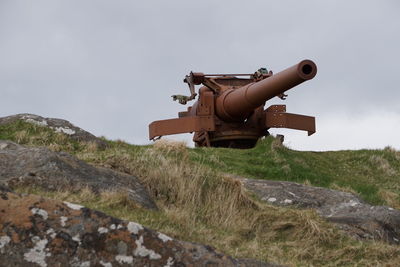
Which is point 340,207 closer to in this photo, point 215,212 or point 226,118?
point 215,212

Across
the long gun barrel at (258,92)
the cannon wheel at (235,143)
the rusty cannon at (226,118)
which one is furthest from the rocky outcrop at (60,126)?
the cannon wheel at (235,143)

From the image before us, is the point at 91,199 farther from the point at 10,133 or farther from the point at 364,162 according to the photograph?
the point at 364,162

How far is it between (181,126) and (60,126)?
18.3ft

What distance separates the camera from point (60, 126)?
10.8 meters

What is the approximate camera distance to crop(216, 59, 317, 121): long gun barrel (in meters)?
11.2

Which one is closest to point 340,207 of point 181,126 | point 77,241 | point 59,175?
point 59,175

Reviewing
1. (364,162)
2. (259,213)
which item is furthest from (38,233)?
(364,162)

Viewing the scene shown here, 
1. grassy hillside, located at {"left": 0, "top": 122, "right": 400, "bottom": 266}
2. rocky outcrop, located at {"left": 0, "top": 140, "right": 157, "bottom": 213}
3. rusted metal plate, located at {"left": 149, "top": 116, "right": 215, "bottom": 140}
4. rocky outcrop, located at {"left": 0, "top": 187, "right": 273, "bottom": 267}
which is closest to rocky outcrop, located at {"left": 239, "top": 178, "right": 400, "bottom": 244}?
grassy hillside, located at {"left": 0, "top": 122, "right": 400, "bottom": 266}

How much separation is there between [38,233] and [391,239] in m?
4.89

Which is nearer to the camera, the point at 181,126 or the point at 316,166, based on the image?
the point at 316,166

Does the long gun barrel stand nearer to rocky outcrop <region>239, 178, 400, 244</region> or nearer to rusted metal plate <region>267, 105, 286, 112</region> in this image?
rusted metal plate <region>267, 105, 286, 112</region>

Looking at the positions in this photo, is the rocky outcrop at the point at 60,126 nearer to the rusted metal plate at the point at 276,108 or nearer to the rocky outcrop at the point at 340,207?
the rocky outcrop at the point at 340,207

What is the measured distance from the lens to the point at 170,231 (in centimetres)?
494

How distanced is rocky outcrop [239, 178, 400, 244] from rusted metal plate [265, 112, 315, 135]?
610cm
